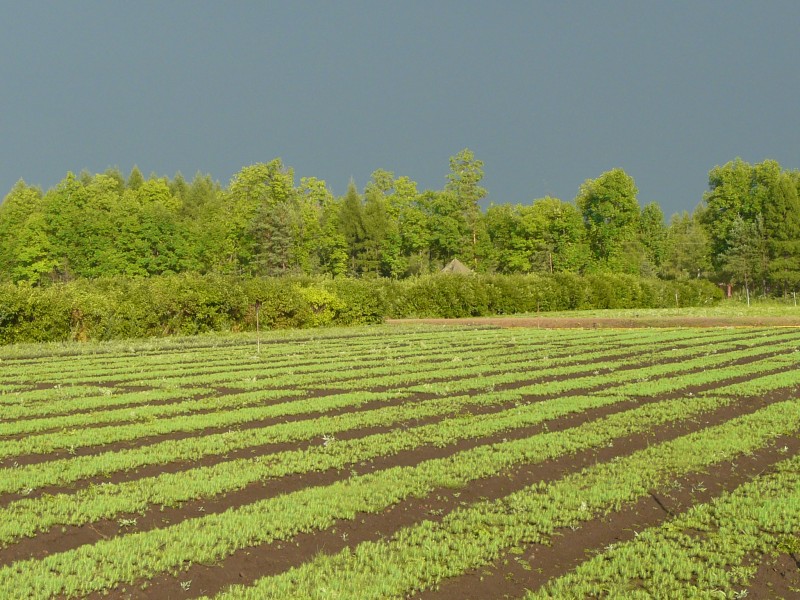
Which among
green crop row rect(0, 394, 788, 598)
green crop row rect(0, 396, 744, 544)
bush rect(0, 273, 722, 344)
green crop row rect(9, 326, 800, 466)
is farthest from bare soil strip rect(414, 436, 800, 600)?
bush rect(0, 273, 722, 344)

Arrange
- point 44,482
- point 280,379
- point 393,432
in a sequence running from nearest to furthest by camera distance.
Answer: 1. point 44,482
2. point 393,432
3. point 280,379

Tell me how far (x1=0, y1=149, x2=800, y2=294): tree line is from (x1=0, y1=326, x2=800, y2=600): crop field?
60.7 meters

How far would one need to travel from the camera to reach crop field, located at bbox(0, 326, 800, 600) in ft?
15.9

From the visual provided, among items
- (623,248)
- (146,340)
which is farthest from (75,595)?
(623,248)

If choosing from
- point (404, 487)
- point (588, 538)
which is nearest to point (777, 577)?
point (588, 538)

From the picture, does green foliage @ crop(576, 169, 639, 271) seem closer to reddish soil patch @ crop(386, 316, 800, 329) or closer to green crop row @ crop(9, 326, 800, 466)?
reddish soil patch @ crop(386, 316, 800, 329)

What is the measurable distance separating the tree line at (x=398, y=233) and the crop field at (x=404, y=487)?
60670 millimetres

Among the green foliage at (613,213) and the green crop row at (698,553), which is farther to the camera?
the green foliage at (613,213)

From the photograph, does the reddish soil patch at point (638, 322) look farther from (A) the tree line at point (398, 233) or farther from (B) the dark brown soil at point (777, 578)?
(A) the tree line at point (398, 233)

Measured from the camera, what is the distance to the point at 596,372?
14.8 meters

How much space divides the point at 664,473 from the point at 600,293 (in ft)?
149

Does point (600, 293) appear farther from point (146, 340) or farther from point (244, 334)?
point (146, 340)

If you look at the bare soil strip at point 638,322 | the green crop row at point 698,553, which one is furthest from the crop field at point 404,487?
the bare soil strip at point 638,322

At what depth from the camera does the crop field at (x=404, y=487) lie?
15.9 feet
